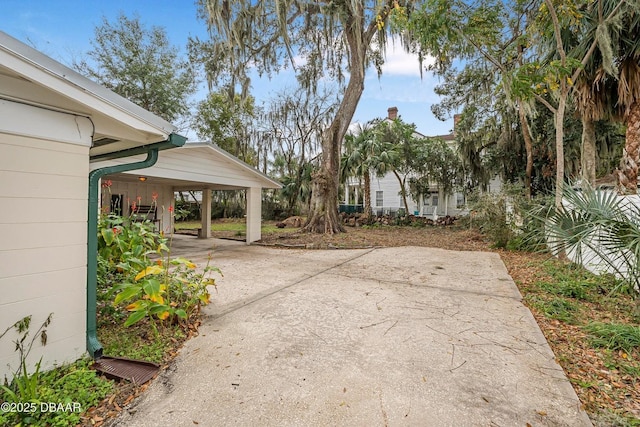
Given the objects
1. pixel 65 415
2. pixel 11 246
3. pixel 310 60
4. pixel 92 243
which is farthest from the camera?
pixel 310 60

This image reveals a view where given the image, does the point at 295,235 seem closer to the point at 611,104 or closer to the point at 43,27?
the point at 611,104

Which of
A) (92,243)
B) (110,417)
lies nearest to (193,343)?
(110,417)

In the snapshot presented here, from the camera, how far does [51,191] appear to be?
2.24 m

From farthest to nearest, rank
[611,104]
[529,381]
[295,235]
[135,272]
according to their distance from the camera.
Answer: [295,235] < [611,104] < [135,272] < [529,381]

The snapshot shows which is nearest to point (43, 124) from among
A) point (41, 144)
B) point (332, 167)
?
point (41, 144)

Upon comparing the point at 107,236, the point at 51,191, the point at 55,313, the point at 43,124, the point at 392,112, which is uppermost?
the point at 392,112

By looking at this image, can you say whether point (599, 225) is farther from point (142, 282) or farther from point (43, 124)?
point (43, 124)

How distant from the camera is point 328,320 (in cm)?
343

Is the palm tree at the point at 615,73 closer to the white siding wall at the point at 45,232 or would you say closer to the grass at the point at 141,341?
the grass at the point at 141,341

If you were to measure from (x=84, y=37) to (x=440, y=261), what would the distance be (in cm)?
1731

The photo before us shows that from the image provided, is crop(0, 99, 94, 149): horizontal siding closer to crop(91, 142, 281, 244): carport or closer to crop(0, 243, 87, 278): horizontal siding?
crop(0, 243, 87, 278): horizontal siding

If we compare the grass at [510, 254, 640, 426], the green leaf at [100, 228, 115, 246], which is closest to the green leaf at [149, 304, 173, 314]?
the green leaf at [100, 228, 115, 246]

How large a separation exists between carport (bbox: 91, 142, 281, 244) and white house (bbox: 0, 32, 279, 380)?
3.69 meters

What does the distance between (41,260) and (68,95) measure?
1226mm
